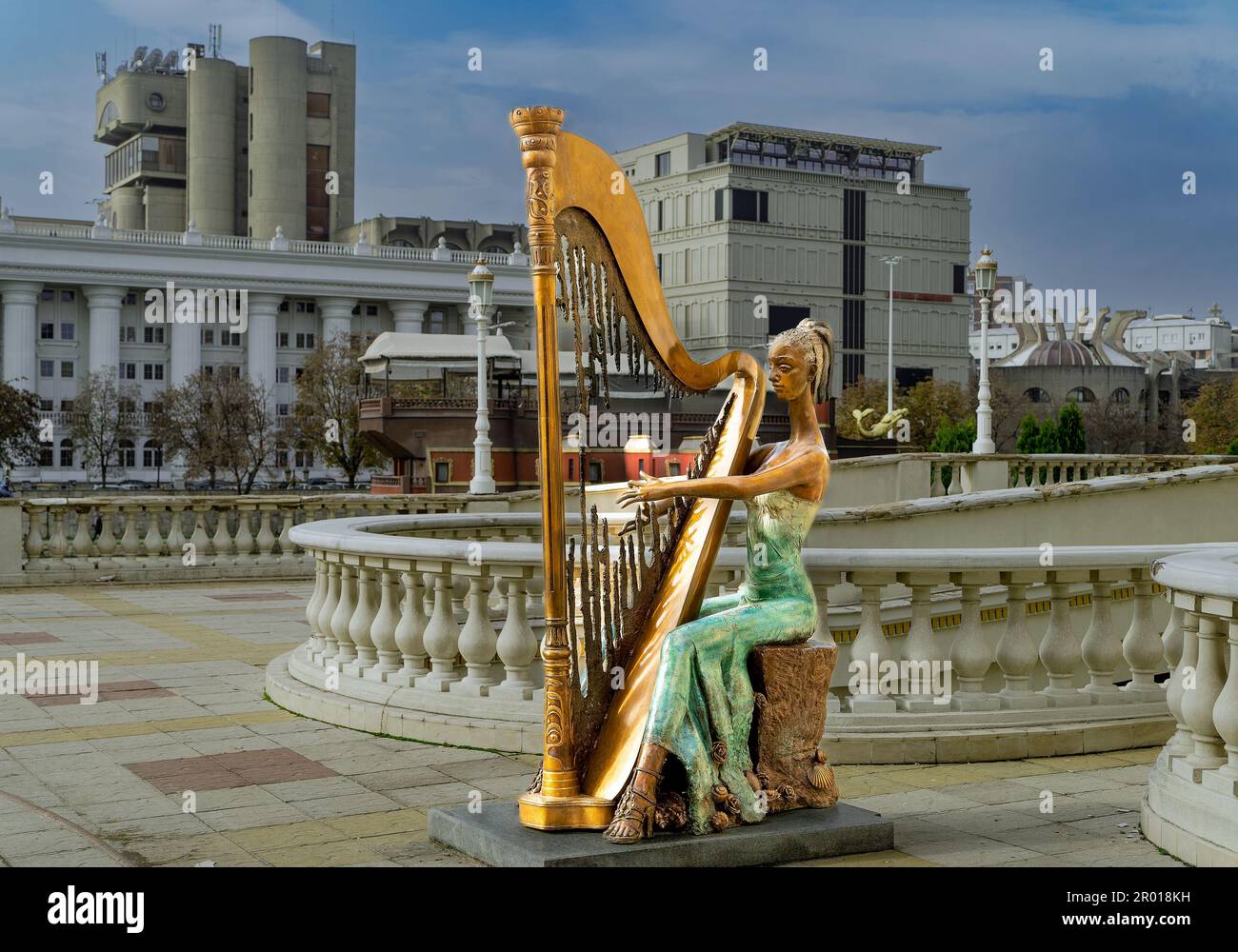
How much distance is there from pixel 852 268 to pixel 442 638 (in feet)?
305

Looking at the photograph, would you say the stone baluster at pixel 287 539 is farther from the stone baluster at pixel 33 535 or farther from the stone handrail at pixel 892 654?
the stone handrail at pixel 892 654

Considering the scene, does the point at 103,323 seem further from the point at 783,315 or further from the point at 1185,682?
the point at 1185,682

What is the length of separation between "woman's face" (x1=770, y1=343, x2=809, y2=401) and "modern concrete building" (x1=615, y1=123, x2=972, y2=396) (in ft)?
285

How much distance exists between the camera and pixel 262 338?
302 feet

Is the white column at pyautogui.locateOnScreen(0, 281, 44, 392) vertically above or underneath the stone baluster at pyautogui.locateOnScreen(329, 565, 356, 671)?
above

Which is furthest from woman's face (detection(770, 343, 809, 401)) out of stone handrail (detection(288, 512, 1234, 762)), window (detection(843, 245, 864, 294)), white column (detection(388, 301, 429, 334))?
window (detection(843, 245, 864, 294))

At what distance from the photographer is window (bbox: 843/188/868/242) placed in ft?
322

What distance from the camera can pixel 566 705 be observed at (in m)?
5.43

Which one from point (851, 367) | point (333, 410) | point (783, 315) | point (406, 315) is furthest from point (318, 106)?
point (333, 410)

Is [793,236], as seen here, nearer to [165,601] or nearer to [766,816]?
[165,601]

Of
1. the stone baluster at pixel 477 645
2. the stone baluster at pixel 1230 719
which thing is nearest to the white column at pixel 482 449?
the stone baluster at pixel 477 645

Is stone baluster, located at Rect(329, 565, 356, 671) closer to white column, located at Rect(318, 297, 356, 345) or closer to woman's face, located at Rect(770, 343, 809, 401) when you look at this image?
woman's face, located at Rect(770, 343, 809, 401)
